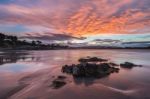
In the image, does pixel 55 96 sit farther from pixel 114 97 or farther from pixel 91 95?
pixel 114 97

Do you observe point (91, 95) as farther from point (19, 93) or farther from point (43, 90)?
point (19, 93)

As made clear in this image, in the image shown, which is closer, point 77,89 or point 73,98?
point 73,98

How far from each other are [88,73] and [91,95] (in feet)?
20.0

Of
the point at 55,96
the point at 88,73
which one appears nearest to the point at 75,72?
the point at 88,73

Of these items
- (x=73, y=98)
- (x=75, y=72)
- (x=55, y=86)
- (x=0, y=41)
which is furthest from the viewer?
(x=0, y=41)

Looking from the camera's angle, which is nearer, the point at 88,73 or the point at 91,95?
the point at 91,95

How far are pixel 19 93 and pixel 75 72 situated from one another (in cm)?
641

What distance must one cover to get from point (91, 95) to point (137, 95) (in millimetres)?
2502

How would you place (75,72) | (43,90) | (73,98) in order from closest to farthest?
(73,98) < (43,90) < (75,72)

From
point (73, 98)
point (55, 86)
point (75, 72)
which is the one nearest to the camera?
point (73, 98)

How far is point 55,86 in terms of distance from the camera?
464 inches

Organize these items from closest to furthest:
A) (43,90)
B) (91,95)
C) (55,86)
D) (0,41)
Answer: (91,95) < (43,90) < (55,86) < (0,41)

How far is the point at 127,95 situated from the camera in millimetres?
10125

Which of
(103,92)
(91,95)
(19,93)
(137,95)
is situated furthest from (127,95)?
(19,93)
